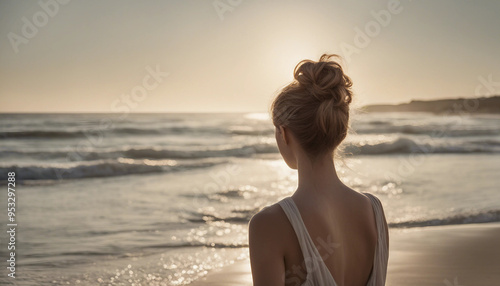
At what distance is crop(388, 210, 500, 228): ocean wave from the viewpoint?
7879 mm

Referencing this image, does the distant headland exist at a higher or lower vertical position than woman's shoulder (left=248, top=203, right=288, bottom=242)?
higher

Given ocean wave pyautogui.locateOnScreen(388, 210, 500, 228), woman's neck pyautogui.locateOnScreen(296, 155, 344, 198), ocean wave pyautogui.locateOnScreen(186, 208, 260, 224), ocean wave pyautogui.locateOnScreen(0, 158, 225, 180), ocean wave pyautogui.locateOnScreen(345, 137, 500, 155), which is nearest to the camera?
woman's neck pyautogui.locateOnScreen(296, 155, 344, 198)

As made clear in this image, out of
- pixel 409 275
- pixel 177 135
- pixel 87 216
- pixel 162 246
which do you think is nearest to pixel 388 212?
→ pixel 409 275

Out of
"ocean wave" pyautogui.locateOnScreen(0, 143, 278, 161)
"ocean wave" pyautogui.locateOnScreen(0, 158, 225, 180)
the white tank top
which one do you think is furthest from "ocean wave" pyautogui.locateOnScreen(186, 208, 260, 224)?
"ocean wave" pyautogui.locateOnScreen(0, 143, 278, 161)

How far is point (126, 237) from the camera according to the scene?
274 inches

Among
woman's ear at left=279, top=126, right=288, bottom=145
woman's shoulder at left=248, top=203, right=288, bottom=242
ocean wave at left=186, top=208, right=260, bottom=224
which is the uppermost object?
woman's ear at left=279, top=126, right=288, bottom=145

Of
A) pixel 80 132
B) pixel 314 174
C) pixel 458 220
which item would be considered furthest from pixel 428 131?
pixel 314 174

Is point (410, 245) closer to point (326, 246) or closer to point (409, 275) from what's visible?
point (409, 275)

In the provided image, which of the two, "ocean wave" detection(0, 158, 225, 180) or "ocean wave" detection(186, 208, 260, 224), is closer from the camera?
"ocean wave" detection(186, 208, 260, 224)

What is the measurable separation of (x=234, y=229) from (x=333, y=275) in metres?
5.86

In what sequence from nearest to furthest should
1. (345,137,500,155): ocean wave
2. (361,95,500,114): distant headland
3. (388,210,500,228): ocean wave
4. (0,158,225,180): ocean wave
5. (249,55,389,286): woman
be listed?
1. (249,55,389,286): woman
2. (388,210,500,228): ocean wave
3. (0,158,225,180): ocean wave
4. (345,137,500,155): ocean wave
5. (361,95,500,114): distant headland

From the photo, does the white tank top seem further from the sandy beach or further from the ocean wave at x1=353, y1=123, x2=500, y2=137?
the ocean wave at x1=353, y1=123, x2=500, y2=137

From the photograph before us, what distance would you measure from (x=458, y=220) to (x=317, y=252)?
716 centimetres

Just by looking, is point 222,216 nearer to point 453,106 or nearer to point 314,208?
point 314,208
